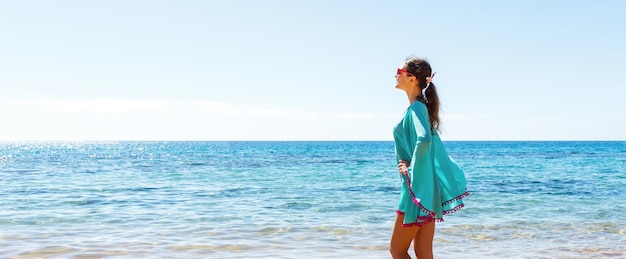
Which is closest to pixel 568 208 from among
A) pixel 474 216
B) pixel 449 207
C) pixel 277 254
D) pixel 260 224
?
pixel 474 216

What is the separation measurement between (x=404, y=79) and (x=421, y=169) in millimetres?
659

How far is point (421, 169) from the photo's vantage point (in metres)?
4.08

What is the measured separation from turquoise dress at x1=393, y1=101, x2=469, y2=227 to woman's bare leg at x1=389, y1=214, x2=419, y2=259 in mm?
69

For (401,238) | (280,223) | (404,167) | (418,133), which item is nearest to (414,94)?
(418,133)

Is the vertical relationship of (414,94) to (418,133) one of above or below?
above

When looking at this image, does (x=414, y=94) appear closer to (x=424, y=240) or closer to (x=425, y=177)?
(x=425, y=177)

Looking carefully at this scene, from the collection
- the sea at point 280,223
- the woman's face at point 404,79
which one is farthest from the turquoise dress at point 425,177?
the sea at point 280,223

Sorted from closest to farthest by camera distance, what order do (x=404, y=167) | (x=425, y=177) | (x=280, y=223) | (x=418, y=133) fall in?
1. (x=418, y=133)
2. (x=425, y=177)
3. (x=404, y=167)
4. (x=280, y=223)

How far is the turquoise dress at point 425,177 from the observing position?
406 centimetres

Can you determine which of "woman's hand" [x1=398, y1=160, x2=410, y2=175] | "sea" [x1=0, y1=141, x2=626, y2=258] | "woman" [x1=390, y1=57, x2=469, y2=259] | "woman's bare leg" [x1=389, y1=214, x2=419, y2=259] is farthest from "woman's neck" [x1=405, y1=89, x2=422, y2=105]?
"sea" [x1=0, y1=141, x2=626, y2=258]

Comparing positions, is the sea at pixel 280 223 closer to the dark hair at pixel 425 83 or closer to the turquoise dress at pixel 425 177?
the turquoise dress at pixel 425 177

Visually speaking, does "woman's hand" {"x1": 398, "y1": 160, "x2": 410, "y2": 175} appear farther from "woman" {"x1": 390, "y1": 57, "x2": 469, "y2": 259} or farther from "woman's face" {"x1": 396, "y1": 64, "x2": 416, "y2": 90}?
"woman's face" {"x1": 396, "y1": 64, "x2": 416, "y2": 90}

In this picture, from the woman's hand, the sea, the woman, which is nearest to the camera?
the woman

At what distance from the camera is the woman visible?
4.07 meters
